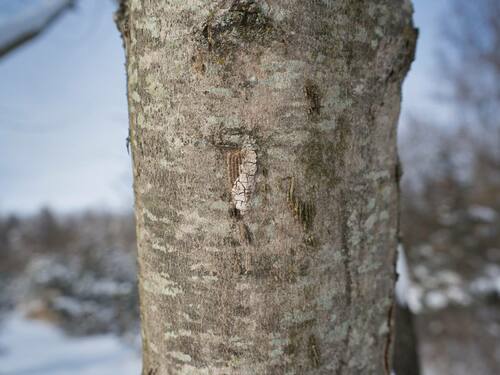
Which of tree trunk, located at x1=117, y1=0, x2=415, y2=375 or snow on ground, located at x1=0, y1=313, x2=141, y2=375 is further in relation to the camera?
snow on ground, located at x1=0, y1=313, x2=141, y2=375

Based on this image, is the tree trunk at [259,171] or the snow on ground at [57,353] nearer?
the tree trunk at [259,171]

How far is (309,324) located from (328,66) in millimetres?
413

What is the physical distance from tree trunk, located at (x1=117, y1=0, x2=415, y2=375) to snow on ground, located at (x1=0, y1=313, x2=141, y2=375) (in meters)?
5.36

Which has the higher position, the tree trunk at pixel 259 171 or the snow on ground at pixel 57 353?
the tree trunk at pixel 259 171

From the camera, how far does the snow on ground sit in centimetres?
580

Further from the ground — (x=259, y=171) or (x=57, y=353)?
(x=259, y=171)

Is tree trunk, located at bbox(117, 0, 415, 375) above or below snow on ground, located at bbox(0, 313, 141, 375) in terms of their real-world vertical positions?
above

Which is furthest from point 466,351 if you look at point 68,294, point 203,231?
point 68,294

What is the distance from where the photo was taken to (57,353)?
6445 millimetres

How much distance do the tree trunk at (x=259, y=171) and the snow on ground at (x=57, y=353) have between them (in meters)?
5.36

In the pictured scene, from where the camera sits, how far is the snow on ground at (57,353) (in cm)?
580

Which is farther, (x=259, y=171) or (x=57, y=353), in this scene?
(x=57, y=353)

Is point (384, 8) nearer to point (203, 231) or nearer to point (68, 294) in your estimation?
point (203, 231)

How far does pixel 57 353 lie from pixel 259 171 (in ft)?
24.3
